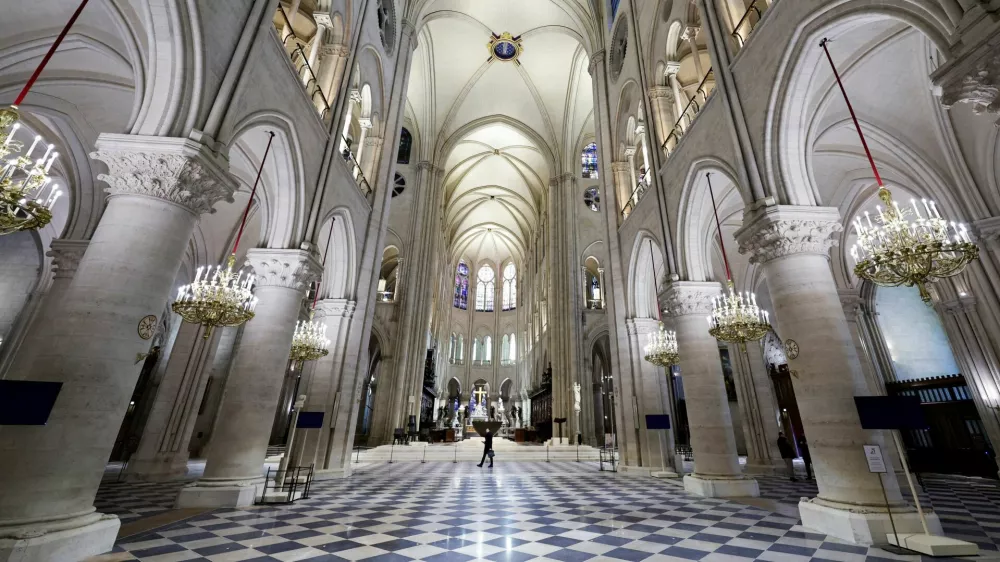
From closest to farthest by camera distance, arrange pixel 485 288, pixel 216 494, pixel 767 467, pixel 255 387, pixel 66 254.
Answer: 1. pixel 216 494
2. pixel 255 387
3. pixel 66 254
4. pixel 767 467
5. pixel 485 288

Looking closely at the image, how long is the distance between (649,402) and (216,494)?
9.35m

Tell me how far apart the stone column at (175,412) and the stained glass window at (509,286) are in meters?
33.4

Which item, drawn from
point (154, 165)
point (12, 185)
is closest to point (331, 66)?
point (154, 165)

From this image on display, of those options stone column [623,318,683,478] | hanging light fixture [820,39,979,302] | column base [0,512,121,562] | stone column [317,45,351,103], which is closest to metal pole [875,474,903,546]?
hanging light fixture [820,39,979,302]

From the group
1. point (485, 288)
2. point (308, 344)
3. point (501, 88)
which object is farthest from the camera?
point (485, 288)

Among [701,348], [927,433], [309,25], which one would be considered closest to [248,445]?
[701,348]

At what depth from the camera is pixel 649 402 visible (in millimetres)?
10805

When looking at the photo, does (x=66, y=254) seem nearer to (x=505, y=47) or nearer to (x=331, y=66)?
(x=331, y=66)

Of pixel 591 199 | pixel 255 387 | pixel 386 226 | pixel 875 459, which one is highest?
pixel 591 199

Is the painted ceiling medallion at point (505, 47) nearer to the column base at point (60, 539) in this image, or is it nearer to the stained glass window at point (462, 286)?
the column base at point (60, 539)

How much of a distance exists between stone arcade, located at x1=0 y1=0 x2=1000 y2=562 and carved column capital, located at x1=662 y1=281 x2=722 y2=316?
0.16ft

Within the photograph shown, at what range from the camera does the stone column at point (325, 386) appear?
8.95 metres

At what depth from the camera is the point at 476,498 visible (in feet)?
22.5

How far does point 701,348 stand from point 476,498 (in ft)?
Result: 17.4
